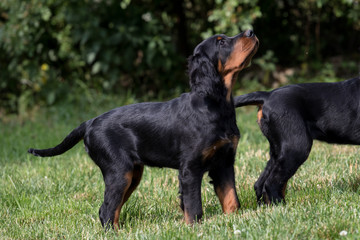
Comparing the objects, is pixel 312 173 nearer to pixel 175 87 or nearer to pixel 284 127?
pixel 284 127

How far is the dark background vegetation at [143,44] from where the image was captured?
8.59m

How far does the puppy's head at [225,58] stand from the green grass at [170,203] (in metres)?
0.95

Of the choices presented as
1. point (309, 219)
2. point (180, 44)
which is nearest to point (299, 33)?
point (180, 44)

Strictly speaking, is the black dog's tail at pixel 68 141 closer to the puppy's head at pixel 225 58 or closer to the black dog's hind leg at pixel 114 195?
the black dog's hind leg at pixel 114 195

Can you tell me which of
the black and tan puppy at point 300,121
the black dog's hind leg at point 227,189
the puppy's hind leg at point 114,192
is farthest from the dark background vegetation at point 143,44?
the puppy's hind leg at point 114,192

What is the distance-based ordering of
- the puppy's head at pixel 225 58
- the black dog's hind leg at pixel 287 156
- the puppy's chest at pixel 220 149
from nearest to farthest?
the puppy's chest at pixel 220 149 → the puppy's head at pixel 225 58 → the black dog's hind leg at pixel 287 156

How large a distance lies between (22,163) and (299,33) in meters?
7.07

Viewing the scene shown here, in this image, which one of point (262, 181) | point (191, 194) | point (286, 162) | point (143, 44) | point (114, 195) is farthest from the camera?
point (143, 44)

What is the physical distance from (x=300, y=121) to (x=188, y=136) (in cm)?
85

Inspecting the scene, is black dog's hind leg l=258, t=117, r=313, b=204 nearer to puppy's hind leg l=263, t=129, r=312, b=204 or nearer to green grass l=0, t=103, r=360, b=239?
puppy's hind leg l=263, t=129, r=312, b=204

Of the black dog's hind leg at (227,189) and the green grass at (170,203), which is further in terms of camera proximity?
the black dog's hind leg at (227,189)

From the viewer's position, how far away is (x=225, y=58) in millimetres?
3447

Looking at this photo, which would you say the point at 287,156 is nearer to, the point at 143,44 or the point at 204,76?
the point at 204,76

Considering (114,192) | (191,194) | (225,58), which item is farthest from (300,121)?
(114,192)
